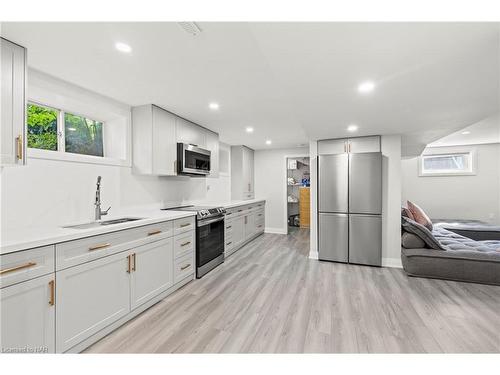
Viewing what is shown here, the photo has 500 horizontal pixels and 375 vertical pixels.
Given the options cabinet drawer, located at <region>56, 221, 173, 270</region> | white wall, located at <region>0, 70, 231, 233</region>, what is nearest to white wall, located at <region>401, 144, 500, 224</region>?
white wall, located at <region>0, 70, 231, 233</region>

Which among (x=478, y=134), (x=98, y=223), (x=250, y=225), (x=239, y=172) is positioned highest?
(x=478, y=134)

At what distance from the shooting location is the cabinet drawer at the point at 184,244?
2691 millimetres

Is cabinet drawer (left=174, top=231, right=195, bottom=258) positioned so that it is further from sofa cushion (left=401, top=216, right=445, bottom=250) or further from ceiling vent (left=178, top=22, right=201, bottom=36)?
sofa cushion (left=401, top=216, right=445, bottom=250)

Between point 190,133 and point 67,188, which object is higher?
point 190,133

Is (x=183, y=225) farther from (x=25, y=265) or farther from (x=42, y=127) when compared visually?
(x=42, y=127)

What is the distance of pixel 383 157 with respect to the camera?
12.2 ft

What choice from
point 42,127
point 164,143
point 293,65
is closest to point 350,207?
point 293,65

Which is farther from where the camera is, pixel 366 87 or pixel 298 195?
pixel 298 195

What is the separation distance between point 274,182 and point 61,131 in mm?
4761

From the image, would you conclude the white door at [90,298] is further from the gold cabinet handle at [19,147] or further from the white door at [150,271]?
the gold cabinet handle at [19,147]

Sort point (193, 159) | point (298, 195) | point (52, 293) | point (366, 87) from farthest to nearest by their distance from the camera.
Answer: point (298, 195)
point (193, 159)
point (366, 87)
point (52, 293)

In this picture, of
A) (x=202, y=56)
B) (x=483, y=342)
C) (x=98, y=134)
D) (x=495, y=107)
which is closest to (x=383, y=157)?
(x=495, y=107)

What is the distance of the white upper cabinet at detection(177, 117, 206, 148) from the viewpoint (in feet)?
10.9

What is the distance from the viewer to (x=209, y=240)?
3314 millimetres
